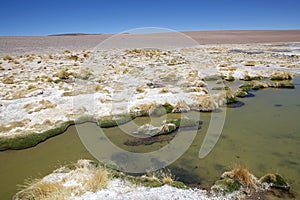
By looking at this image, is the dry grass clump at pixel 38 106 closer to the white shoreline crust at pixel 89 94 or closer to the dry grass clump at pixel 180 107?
the white shoreline crust at pixel 89 94

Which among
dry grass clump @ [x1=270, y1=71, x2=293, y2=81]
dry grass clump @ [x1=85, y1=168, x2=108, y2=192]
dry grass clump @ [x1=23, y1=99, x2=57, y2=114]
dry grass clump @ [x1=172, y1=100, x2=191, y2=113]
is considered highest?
dry grass clump @ [x1=270, y1=71, x2=293, y2=81]

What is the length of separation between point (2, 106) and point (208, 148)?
1218cm

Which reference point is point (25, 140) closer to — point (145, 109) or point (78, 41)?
point (145, 109)

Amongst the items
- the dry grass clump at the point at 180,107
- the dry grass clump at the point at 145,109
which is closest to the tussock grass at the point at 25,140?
the dry grass clump at the point at 145,109

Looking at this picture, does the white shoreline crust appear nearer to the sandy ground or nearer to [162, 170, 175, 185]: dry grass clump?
[162, 170, 175, 185]: dry grass clump

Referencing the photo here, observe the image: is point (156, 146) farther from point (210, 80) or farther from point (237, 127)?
point (210, 80)

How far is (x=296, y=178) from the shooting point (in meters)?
7.69

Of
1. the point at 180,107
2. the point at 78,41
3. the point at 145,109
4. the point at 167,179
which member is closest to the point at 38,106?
the point at 145,109

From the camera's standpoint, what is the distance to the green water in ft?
26.9

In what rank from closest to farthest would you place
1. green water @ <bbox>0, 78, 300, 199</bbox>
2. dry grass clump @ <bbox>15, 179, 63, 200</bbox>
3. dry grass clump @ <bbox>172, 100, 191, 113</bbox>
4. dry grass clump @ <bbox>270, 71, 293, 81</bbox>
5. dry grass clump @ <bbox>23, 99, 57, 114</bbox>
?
dry grass clump @ <bbox>15, 179, 63, 200</bbox> → green water @ <bbox>0, 78, 300, 199</bbox> → dry grass clump @ <bbox>23, 99, 57, 114</bbox> → dry grass clump @ <bbox>172, 100, 191, 113</bbox> → dry grass clump @ <bbox>270, 71, 293, 81</bbox>

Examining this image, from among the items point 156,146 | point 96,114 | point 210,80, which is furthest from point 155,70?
point 156,146

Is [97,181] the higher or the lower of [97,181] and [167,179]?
the higher

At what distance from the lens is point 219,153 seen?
31.1 feet

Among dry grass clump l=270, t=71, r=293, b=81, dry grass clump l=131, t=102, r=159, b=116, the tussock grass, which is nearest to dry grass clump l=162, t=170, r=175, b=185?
the tussock grass
